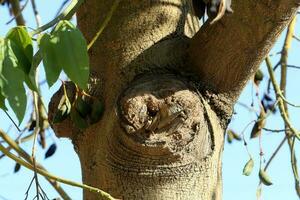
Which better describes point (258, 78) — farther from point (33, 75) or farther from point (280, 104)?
point (33, 75)

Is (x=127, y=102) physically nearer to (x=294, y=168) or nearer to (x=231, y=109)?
(x=231, y=109)

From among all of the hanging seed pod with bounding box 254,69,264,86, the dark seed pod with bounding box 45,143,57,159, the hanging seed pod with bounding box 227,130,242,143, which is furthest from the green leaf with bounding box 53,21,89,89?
the hanging seed pod with bounding box 227,130,242,143

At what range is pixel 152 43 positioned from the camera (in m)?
1.42

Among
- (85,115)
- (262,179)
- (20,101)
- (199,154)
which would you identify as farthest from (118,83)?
(262,179)

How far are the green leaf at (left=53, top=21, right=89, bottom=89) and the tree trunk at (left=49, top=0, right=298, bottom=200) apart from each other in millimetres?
215

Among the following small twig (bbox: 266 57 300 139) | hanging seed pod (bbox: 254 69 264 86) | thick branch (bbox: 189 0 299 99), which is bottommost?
hanging seed pod (bbox: 254 69 264 86)

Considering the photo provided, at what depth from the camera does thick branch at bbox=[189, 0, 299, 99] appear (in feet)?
4.10

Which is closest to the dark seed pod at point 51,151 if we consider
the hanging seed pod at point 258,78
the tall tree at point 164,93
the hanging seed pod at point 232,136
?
the hanging seed pod at point 232,136

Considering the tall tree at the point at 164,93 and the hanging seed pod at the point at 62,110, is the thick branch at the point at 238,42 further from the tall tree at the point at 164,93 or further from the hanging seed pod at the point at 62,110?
the hanging seed pod at the point at 62,110

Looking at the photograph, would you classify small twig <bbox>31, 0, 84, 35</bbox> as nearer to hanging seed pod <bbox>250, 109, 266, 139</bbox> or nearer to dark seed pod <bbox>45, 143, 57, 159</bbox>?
hanging seed pod <bbox>250, 109, 266, 139</bbox>

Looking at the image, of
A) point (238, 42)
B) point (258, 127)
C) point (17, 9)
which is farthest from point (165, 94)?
point (17, 9)

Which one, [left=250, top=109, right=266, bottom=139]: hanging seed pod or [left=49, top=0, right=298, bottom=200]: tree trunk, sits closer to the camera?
[left=49, top=0, right=298, bottom=200]: tree trunk

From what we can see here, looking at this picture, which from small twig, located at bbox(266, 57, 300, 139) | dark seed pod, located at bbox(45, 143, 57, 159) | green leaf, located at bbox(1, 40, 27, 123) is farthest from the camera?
dark seed pod, located at bbox(45, 143, 57, 159)

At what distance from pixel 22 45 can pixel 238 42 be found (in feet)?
1.15
